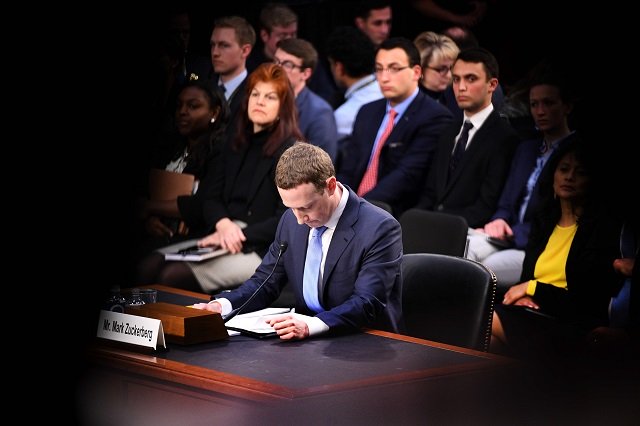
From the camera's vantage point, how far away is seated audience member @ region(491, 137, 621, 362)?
13.2 feet

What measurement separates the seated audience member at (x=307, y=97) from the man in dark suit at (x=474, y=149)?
57 centimetres

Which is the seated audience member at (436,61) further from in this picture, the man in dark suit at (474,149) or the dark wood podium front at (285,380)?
the dark wood podium front at (285,380)

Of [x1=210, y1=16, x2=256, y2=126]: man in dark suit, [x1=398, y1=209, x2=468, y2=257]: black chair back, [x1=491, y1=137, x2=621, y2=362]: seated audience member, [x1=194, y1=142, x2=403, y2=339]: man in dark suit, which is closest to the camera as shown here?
[x1=194, y1=142, x2=403, y2=339]: man in dark suit

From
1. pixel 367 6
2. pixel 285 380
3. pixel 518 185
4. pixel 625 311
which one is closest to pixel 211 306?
pixel 285 380

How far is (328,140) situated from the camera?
5.04 meters

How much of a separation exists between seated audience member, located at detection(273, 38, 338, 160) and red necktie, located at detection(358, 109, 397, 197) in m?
0.20

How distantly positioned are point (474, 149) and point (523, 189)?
0.33 metres

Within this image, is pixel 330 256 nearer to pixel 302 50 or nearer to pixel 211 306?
pixel 211 306

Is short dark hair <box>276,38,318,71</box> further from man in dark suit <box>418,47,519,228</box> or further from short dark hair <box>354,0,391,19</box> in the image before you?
Result: man in dark suit <box>418,47,519,228</box>

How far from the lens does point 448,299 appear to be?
3377 mm

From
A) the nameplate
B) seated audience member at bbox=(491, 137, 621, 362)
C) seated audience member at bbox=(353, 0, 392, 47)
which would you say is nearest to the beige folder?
seated audience member at bbox=(353, 0, 392, 47)

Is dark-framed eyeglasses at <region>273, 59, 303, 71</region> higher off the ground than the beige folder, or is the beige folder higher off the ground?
dark-framed eyeglasses at <region>273, 59, 303, 71</region>

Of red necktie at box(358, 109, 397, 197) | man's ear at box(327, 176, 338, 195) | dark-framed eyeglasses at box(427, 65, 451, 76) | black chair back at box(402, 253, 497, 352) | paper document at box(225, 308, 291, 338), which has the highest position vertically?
dark-framed eyeglasses at box(427, 65, 451, 76)

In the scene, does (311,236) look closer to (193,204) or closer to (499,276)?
(499,276)
